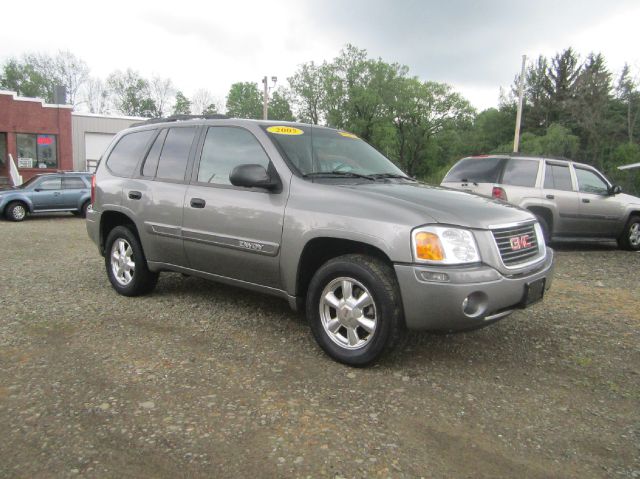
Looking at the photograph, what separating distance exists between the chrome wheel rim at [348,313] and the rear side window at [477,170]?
6.02 metres

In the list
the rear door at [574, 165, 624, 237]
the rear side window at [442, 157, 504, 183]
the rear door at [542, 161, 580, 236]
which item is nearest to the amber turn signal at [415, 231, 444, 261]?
the rear side window at [442, 157, 504, 183]

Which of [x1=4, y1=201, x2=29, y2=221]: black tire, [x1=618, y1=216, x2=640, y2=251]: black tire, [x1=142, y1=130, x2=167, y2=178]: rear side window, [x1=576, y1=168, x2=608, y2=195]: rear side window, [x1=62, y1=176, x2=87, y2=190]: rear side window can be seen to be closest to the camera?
[x1=142, y1=130, x2=167, y2=178]: rear side window

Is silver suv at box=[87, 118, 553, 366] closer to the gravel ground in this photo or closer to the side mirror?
the side mirror

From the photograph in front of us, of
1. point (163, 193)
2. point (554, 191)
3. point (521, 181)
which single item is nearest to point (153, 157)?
point (163, 193)

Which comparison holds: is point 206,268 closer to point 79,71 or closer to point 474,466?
point 474,466

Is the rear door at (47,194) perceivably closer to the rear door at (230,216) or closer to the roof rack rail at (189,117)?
the roof rack rail at (189,117)

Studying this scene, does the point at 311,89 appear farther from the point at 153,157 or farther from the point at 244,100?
the point at 153,157

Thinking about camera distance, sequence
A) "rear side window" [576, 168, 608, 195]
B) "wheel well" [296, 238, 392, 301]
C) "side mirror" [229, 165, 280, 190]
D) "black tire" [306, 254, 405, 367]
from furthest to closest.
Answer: "rear side window" [576, 168, 608, 195], "side mirror" [229, 165, 280, 190], "wheel well" [296, 238, 392, 301], "black tire" [306, 254, 405, 367]

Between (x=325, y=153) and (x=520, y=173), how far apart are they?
5.63m

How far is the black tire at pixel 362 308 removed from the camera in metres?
3.46

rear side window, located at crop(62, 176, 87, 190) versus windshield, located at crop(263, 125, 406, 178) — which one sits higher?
windshield, located at crop(263, 125, 406, 178)

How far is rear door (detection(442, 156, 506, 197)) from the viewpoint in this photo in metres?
8.94

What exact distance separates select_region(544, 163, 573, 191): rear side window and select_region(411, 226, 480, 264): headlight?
632 centimetres

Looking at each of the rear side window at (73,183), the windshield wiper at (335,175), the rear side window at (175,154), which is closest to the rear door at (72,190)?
the rear side window at (73,183)
